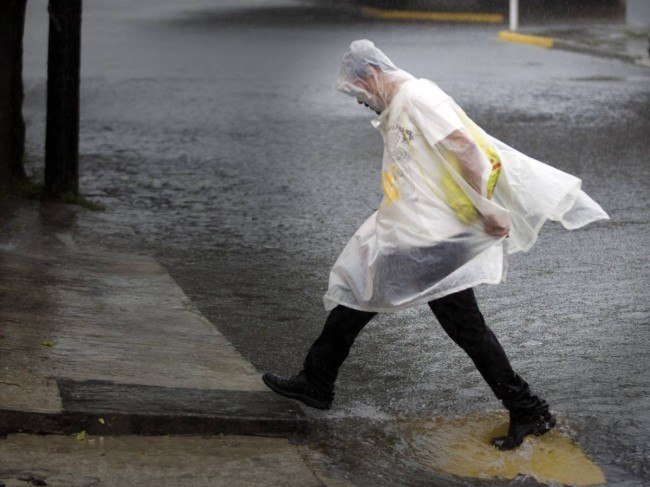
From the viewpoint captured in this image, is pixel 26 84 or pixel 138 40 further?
pixel 138 40

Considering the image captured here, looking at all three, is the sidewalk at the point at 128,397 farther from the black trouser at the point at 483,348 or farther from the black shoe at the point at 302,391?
the black trouser at the point at 483,348

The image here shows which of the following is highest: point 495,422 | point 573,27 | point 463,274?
point 463,274

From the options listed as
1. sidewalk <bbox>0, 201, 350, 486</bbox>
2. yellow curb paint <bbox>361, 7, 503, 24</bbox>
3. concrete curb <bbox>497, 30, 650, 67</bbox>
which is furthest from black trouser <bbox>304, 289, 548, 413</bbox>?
yellow curb paint <bbox>361, 7, 503, 24</bbox>

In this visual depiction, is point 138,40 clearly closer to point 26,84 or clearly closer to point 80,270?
point 26,84

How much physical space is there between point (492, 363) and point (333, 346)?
703mm

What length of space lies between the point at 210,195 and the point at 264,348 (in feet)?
14.7

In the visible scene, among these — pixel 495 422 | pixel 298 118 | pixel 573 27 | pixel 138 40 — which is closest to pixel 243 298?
pixel 495 422

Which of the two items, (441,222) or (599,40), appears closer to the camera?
(441,222)

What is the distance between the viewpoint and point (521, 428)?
17.9 feet

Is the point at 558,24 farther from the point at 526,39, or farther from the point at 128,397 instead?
the point at 128,397

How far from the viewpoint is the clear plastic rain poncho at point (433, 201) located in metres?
5.25

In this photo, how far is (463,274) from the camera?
211 inches

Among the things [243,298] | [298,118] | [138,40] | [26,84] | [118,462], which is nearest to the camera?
[118,462]

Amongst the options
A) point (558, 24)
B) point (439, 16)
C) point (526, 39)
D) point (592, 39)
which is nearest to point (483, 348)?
point (592, 39)
